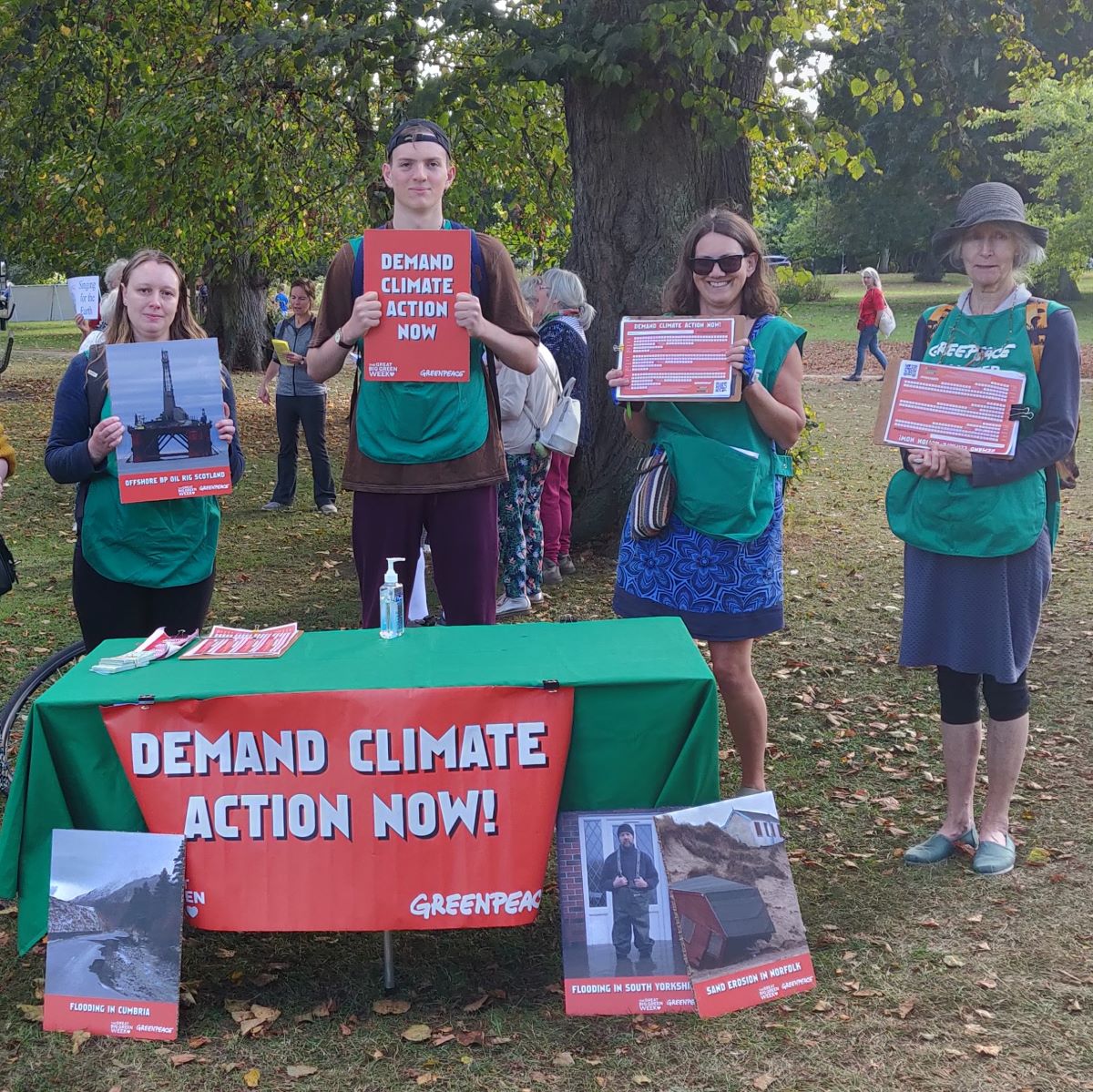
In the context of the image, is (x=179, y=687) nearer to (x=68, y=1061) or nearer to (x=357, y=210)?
(x=68, y=1061)

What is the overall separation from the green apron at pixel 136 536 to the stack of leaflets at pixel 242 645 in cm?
47

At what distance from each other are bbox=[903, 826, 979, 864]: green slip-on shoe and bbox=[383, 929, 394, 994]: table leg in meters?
1.88

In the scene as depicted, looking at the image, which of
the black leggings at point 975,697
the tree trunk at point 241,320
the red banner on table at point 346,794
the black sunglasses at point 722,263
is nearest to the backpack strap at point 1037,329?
the black sunglasses at point 722,263

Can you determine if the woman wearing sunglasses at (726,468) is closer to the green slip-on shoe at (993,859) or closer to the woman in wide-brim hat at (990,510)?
the woman in wide-brim hat at (990,510)

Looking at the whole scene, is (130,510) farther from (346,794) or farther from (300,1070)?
(300,1070)

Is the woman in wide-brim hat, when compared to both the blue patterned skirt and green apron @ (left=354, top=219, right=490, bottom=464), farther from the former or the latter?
green apron @ (left=354, top=219, right=490, bottom=464)

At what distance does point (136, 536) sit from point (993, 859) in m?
3.05

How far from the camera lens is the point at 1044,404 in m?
3.87

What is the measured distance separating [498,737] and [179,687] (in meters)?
0.83

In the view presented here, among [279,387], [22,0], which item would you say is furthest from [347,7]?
[22,0]

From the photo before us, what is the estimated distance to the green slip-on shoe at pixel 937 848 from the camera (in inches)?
170

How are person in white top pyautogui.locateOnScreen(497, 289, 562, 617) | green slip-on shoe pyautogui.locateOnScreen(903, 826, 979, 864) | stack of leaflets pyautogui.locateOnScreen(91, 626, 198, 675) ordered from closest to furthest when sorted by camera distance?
stack of leaflets pyautogui.locateOnScreen(91, 626, 198, 675) → green slip-on shoe pyautogui.locateOnScreen(903, 826, 979, 864) → person in white top pyautogui.locateOnScreen(497, 289, 562, 617)

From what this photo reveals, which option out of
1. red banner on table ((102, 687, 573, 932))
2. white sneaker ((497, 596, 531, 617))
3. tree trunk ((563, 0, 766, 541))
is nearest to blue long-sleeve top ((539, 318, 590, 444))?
tree trunk ((563, 0, 766, 541))

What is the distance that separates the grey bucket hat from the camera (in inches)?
151
